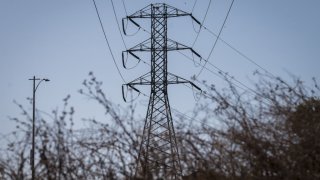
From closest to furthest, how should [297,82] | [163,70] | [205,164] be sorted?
[205,164] < [297,82] < [163,70]

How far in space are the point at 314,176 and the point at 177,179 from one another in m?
1.20

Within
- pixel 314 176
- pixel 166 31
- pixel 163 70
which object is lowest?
pixel 314 176

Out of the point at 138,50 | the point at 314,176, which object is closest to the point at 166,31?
the point at 138,50

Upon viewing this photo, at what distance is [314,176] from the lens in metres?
4.57

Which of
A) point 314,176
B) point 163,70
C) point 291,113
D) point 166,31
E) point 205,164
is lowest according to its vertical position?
point 314,176

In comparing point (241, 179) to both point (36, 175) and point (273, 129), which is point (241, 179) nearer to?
point (273, 129)

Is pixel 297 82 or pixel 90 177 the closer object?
pixel 90 177

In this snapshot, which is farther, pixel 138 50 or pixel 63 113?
pixel 138 50

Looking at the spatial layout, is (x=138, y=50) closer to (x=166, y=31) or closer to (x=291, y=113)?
(x=166, y=31)

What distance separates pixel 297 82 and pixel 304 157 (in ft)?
4.30

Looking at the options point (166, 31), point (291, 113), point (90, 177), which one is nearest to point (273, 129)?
point (291, 113)

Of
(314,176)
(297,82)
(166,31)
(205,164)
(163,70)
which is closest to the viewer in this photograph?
(314,176)

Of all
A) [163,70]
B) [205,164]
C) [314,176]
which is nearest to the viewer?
[314,176]

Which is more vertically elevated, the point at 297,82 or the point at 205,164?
the point at 297,82
